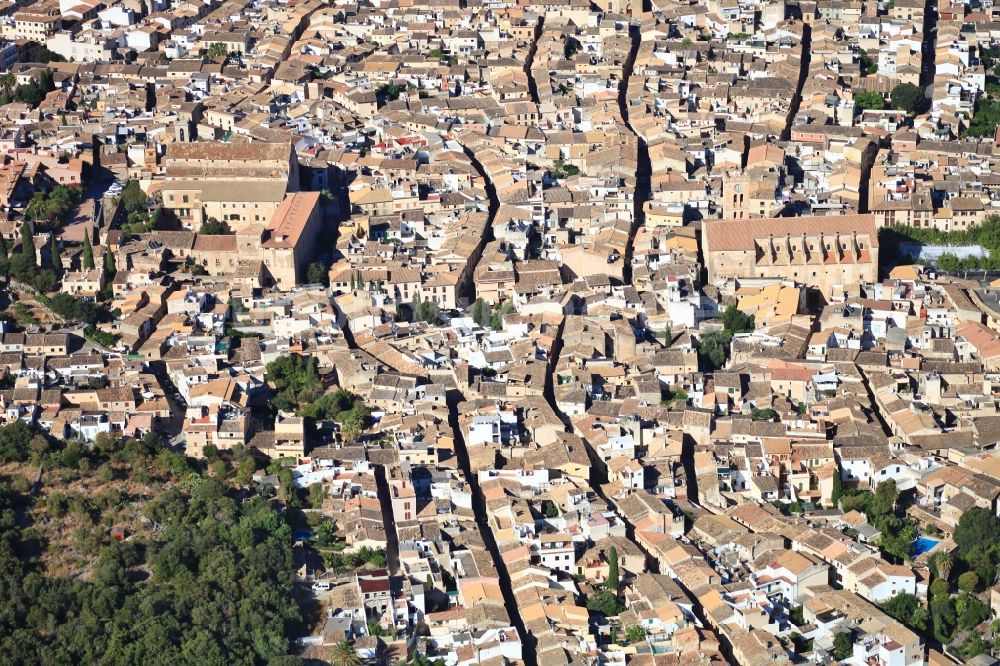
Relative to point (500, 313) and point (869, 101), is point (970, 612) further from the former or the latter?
point (869, 101)

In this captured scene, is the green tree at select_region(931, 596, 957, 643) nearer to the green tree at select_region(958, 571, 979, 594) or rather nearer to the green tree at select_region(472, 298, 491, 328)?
the green tree at select_region(958, 571, 979, 594)

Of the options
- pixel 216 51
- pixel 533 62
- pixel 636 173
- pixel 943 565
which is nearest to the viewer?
→ pixel 943 565

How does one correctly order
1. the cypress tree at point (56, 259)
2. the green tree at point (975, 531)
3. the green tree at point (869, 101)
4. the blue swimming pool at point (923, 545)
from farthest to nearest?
1. the green tree at point (869, 101)
2. the cypress tree at point (56, 259)
3. the blue swimming pool at point (923, 545)
4. the green tree at point (975, 531)

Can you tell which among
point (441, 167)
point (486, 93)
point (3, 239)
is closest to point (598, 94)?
point (486, 93)

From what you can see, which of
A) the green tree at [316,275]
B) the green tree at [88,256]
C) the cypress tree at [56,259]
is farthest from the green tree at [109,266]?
the green tree at [316,275]

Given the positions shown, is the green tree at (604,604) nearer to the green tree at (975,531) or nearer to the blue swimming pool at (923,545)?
the blue swimming pool at (923,545)

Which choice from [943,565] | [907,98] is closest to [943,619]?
[943,565]

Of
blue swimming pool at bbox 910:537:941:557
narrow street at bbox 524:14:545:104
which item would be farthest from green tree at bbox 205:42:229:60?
blue swimming pool at bbox 910:537:941:557
